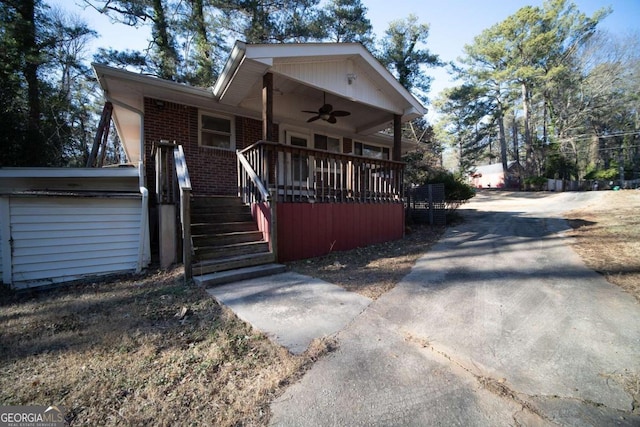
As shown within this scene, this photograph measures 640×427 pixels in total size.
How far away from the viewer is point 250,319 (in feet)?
9.13

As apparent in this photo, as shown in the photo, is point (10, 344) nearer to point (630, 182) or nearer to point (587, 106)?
point (587, 106)

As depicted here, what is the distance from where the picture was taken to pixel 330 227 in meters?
Answer: 5.76

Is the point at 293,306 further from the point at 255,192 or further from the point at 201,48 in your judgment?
the point at 201,48

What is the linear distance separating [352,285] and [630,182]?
42.5m

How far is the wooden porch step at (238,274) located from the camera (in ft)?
12.4

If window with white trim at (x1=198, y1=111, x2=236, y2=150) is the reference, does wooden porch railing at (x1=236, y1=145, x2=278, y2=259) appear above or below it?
below

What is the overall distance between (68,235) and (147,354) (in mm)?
3678

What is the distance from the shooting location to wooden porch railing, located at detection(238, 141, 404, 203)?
512 cm

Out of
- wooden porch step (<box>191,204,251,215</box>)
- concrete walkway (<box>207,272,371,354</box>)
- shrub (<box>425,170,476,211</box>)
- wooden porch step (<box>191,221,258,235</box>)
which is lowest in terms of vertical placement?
concrete walkway (<box>207,272,371,354</box>)

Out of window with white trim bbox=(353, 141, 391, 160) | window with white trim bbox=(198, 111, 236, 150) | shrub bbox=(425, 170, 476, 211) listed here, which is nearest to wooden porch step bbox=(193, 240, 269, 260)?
window with white trim bbox=(198, 111, 236, 150)

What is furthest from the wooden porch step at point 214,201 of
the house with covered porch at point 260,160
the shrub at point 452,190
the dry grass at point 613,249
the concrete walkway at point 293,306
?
the shrub at point 452,190

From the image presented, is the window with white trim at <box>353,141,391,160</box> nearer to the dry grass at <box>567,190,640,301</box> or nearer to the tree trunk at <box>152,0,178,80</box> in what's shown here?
the dry grass at <box>567,190,640,301</box>

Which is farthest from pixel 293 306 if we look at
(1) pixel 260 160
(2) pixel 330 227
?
(1) pixel 260 160

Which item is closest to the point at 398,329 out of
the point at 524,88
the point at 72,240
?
the point at 72,240
